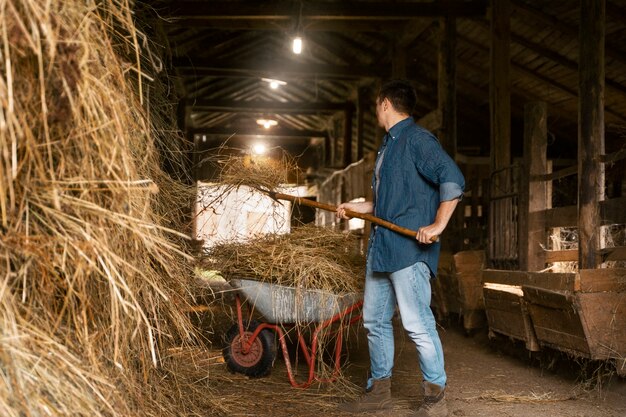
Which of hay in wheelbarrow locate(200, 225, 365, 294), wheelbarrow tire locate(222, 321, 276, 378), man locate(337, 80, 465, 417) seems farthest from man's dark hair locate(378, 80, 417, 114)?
wheelbarrow tire locate(222, 321, 276, 378)

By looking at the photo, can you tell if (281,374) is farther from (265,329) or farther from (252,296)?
(252,296)

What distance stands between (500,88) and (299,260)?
3.65m

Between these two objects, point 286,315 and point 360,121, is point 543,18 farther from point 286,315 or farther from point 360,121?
point 286,315

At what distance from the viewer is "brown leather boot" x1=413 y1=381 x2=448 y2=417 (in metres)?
3.27

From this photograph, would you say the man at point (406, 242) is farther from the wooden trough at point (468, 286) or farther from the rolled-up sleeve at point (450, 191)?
the wooden trough at point (468, 286)

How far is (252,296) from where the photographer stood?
3.93 metres

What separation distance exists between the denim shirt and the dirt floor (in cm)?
86

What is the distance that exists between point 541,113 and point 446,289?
1.94m

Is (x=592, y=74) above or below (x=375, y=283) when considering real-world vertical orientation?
above

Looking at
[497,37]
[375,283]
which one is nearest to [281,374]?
[375,283]

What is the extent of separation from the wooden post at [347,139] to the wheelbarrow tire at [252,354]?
871 cm

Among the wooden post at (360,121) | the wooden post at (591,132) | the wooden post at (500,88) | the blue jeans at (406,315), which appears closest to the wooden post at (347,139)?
the wooden post at (360,121)

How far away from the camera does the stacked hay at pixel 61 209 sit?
65.3 inches

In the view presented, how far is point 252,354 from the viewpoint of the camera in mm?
4230
